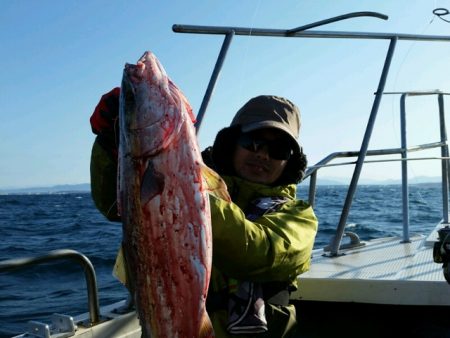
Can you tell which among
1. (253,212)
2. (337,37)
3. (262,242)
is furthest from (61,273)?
(262,242)

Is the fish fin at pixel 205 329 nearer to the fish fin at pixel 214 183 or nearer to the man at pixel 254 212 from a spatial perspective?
the man at pixel 254 212

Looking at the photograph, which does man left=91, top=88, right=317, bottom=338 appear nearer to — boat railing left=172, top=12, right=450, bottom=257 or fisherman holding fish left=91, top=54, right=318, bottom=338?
fisherman holding fish left=91, top=54, right=318, bottom=338

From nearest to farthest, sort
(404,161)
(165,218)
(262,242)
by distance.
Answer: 1. (165,218)
2. (262,242)
3. (404,161)

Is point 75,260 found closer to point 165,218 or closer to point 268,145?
point 268,145

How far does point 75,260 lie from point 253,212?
Answer: 1151mm

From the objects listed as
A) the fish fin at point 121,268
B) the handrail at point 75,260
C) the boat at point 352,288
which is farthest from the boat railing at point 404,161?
the fish fin at point 121,268

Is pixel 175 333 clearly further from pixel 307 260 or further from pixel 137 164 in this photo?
pixel 307 260

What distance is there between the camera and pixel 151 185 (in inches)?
74.3

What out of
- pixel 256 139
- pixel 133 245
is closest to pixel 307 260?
pixel 256 139

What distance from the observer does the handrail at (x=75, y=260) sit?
271 cm

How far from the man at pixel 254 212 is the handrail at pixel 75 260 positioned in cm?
59

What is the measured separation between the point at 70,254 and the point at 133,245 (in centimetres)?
123

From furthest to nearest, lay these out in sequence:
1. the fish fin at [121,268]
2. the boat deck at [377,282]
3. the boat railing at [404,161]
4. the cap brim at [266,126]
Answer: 1. the boat railing at [404,161]
2. the boat deck at [377,282]
3. the cap brim at [266,126]
4. the fish fin at [121,268]

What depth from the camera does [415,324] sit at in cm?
399
